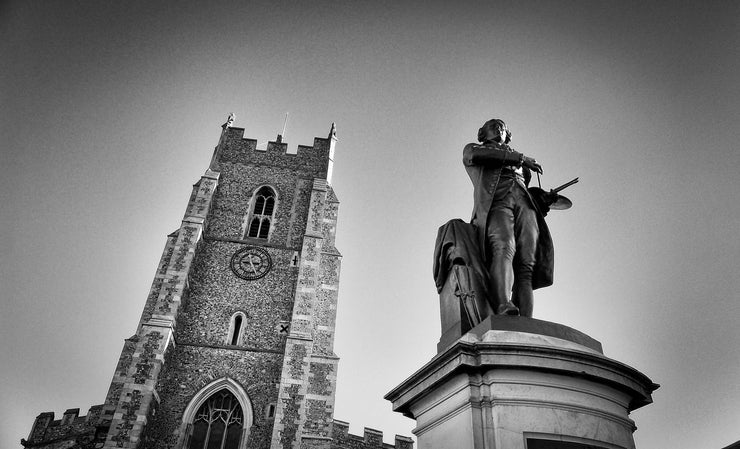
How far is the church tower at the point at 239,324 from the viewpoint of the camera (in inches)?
610

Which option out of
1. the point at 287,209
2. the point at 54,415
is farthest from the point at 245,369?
the point at 54,415

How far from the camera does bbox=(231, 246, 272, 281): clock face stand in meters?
19.7

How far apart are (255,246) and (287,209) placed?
103 inches

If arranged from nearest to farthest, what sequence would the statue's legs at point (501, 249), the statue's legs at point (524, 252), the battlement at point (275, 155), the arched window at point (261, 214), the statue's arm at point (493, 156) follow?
the statue's legs at point (501, 249)
the statue's legs at point (524, 252)
the statue's arm at point (493, 156)
the arched window at point (261, 214)
the battlement at point (275, 155)

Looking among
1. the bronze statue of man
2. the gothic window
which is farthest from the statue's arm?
the gothic window

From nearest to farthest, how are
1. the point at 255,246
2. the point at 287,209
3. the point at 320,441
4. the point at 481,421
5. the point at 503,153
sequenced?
the point at 481,421, the point at 503,153, the point at 320,441, the point at 255,246, the point at 287,209

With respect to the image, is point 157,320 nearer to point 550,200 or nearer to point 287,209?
point 287,209

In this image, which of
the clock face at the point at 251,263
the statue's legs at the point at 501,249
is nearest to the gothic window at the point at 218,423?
the clock face at the point at 251,263

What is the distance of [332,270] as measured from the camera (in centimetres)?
2102

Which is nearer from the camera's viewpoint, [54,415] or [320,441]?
[320,441]

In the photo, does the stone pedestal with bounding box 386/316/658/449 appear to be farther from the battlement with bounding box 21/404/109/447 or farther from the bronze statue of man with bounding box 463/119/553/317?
the battlement with bounding box 21/404/109/447

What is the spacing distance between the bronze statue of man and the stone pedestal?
0.63 meters

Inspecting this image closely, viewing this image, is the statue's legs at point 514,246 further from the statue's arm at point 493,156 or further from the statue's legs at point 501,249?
the statue's arm at point 493,156

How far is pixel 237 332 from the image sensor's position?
18312 millimetres
